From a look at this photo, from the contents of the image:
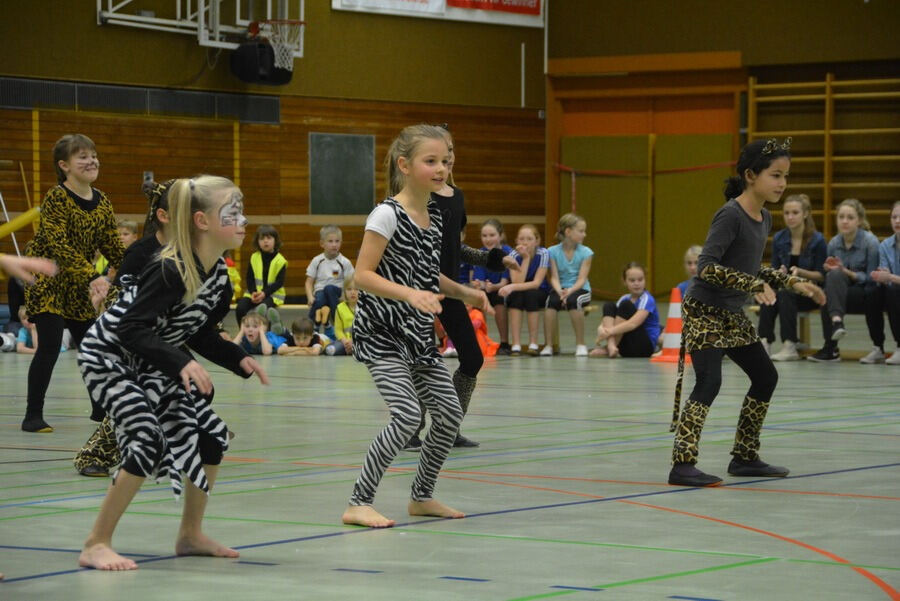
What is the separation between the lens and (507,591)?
13.8 feet

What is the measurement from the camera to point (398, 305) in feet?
18.2

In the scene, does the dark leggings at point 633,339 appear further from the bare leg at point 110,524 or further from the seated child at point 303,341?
the bare leg at point 110,524

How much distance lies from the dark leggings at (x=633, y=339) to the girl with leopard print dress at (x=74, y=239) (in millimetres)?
7815

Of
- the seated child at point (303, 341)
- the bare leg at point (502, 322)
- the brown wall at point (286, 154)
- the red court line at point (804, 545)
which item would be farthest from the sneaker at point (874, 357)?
the brown wall at point (286, 154)

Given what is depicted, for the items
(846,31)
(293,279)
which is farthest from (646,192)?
(293,279)

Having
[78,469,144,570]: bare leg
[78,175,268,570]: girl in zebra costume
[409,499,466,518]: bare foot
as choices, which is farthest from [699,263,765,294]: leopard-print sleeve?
[78,469,144,570]: bare leg

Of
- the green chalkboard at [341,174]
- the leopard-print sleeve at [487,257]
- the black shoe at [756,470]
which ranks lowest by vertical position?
the black shoe at [756,470]

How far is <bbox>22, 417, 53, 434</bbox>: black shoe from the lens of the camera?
8617mm

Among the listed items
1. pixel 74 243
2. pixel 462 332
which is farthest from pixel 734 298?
pixel 74 243

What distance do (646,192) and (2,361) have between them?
12.8 metres

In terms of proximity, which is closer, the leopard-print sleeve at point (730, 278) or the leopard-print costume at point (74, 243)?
the leopard-print sleeve at point (730, 278)

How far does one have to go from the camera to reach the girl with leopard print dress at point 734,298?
6594 mm

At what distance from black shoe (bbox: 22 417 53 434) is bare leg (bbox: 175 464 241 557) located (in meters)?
4.11

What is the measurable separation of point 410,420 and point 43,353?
397cm
